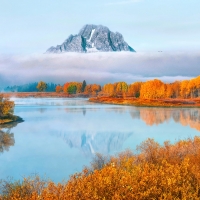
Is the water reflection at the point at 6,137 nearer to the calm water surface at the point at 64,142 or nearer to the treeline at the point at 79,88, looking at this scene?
the calm water surface at the point at 64,142

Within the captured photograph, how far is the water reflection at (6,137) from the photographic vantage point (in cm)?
1636

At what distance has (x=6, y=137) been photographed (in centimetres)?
1897

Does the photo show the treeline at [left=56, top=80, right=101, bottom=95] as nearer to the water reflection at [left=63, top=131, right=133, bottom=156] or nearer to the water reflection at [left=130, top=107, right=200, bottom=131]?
the water reflection at [left=130, top=107, right=200, bottom=131]

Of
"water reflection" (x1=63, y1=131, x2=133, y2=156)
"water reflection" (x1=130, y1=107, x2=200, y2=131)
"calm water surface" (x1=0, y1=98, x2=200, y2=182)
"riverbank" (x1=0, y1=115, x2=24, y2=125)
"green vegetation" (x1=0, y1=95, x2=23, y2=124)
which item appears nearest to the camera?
"calm water surface" (x1=0, y1=98, x2=200, y2=182)

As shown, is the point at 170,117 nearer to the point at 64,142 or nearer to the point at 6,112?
the point at 6,112

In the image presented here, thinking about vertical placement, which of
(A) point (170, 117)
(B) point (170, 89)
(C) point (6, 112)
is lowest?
(A) point (170, 117)

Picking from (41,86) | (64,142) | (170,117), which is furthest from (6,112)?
(41,86)

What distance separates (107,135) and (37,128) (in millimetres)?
5888

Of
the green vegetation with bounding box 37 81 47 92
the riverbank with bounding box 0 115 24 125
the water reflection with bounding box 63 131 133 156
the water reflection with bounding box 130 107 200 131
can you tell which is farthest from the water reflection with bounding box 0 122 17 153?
the green vegetation with bounding box 37 81 47 92

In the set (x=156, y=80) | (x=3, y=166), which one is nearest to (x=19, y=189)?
(x=3, y=166)

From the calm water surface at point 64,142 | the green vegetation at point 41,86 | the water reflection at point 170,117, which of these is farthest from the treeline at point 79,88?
the calm water surface at point 64,142

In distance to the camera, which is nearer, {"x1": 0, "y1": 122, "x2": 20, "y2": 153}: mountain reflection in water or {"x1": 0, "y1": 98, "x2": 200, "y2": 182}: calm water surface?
{"x1": 0, "y1": 98, "x2": 200, "y2": 182}: calm water surface

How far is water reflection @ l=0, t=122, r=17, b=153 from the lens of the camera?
53.7ft

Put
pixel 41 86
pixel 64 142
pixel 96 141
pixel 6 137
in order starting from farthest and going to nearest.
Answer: pixel 41 86
pixel 6 137
pixel 96 141
pixel 64 142
